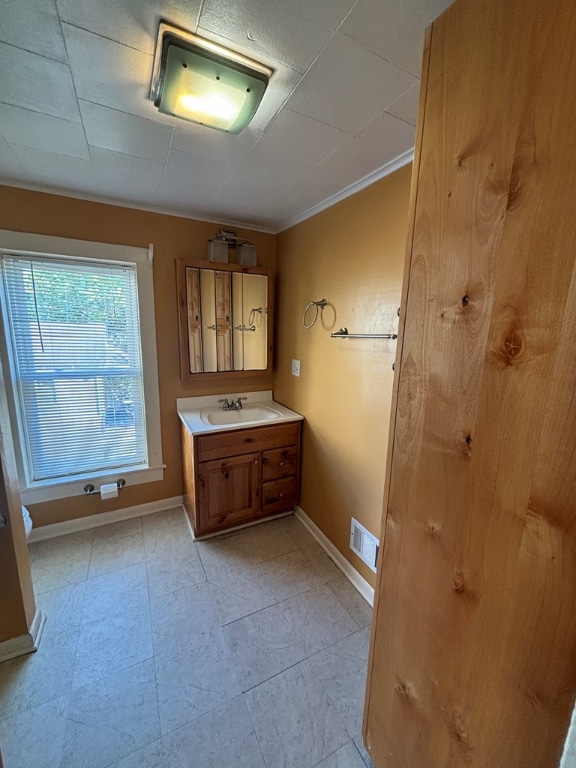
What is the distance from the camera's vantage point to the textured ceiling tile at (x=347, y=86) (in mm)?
917

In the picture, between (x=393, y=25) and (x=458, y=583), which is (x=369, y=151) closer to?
(x=393, y=25)

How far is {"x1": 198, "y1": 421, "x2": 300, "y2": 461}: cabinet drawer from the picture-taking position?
2059mm

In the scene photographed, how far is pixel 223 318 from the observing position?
245 cm

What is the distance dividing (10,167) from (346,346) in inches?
83.0

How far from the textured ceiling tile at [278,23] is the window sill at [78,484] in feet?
8.17

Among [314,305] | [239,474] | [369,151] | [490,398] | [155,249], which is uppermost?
[369,151]

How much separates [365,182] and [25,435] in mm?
2679

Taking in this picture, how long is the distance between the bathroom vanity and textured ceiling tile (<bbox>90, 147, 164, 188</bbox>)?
4.96 feet

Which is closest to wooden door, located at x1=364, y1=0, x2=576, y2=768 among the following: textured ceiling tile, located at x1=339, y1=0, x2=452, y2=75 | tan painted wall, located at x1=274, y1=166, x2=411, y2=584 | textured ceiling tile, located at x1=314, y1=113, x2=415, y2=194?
textured ceiling tile, located at x1=339, y1=0, x2=452, y2=75

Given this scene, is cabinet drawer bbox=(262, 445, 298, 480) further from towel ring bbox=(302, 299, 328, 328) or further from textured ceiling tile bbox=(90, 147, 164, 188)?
textured ceiling tile bbox=(90, 147, 164, 188)

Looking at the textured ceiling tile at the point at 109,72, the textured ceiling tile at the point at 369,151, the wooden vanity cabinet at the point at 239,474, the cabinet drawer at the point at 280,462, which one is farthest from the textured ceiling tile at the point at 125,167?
the cabinet drawer at the point at 280,462

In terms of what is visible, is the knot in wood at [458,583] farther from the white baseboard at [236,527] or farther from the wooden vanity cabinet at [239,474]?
the white baseboard at [236,527]

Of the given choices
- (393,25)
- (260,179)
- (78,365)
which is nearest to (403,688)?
(393,25)

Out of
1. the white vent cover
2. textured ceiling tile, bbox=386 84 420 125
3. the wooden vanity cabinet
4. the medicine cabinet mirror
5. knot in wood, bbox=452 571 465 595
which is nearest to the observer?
knot in wood, bbox=452 571 465 595
